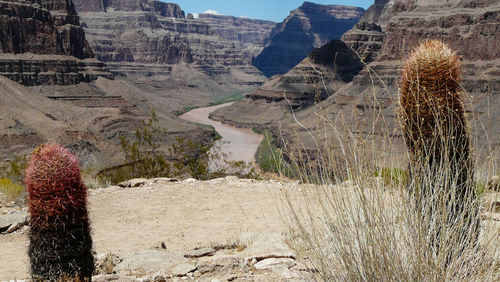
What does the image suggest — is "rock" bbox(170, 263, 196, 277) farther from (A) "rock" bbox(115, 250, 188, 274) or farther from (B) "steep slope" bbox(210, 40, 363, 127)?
(B) "steep slope" bbox(210, 40, 363, 127)

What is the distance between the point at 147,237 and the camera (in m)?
9.23

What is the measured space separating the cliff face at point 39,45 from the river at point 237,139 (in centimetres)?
2937

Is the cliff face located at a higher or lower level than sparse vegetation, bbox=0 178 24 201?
higher

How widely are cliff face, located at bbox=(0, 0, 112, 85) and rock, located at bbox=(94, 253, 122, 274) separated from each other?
227ft

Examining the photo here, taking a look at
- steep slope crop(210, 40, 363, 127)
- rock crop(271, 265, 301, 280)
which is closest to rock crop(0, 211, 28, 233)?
rock crop(271, 265, 301, 280)

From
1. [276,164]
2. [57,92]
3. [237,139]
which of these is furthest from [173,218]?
[237,139]

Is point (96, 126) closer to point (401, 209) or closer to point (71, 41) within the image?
point (71, 41)

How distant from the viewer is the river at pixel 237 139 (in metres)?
65.6

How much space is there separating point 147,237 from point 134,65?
177390 millimetres

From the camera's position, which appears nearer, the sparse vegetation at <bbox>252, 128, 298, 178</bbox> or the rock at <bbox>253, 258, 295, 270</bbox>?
the sparse vegetation at <bbox>252, 128, 298, 178</bbox>

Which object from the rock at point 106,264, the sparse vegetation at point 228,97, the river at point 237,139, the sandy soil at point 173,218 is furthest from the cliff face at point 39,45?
the rock at point 106,264

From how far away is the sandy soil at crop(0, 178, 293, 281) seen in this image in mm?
8484

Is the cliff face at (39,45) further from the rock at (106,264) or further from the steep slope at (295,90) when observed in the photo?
the rock at (106,264)

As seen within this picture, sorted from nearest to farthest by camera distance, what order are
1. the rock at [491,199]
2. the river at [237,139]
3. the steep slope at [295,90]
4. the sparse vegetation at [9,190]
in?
the rock at [491,199], the sparse vegetation at [9,190], the river at [237,139], the steep slope at [295,90]
